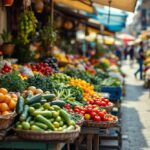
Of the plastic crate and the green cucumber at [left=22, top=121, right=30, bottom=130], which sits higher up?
the green cucumber at [left=22, top=121, right=30, bottom=130]

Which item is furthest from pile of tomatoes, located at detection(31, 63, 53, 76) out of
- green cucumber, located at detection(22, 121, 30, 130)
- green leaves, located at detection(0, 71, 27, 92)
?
green cucumber, located at detection(22, 121, 30, 130)

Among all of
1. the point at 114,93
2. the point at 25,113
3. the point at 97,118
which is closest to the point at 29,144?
the point at 25,113

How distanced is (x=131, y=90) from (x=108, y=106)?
1220cm

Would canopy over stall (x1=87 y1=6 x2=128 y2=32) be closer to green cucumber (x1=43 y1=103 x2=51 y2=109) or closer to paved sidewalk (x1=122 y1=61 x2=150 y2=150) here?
paved sidewalk (x1=122 y1=61 x2=150 y2=150)

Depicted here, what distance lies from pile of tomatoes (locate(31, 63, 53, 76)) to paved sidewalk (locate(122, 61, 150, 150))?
219 cm

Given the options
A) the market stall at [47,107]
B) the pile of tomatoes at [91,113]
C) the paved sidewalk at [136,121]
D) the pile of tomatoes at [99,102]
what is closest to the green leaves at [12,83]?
the market stall at [47,107]

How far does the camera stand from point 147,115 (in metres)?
13.3

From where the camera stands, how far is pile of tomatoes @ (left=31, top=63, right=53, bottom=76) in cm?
1133

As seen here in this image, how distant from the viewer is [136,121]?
12.4 meters

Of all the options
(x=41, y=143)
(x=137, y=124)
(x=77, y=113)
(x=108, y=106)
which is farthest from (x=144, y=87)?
(x=41, y=143)

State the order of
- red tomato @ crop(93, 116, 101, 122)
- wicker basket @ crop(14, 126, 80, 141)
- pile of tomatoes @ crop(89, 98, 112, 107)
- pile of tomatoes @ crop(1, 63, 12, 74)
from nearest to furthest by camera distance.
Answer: wicker basket @ crop(14, 126, 80, 141), red tomato @ crop(93, 116, 101, 122), pile of tomatoes @ crop(89, 98, 112, 107), pile of tomatoes @ crop(1, 63, 12, 74)

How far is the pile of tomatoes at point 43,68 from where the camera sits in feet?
37.2

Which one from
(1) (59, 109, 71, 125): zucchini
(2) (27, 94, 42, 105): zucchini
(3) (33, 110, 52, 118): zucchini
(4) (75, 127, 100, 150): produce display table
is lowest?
(4) (75, 127, 100, 150): produce display table

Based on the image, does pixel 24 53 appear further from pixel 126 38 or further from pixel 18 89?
pixel 126 38
